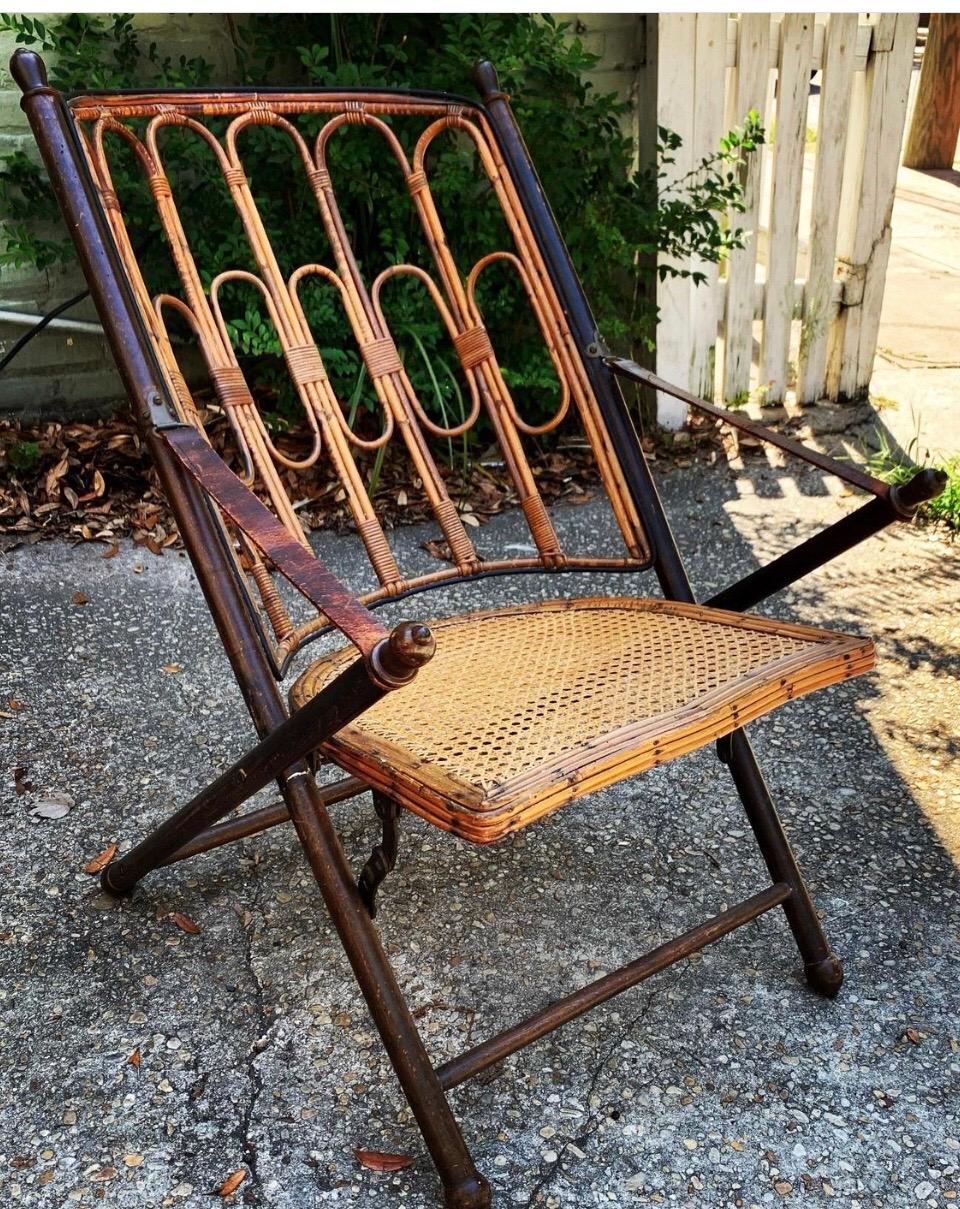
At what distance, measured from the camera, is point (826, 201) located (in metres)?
3.68

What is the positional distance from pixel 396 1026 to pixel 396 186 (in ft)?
7.80

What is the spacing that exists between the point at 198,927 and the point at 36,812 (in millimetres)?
478

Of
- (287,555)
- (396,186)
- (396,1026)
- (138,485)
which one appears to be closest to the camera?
(287,555)

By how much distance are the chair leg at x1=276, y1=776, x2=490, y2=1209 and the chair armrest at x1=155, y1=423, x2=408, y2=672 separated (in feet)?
1.12

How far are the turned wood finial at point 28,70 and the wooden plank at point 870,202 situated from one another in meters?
2.67

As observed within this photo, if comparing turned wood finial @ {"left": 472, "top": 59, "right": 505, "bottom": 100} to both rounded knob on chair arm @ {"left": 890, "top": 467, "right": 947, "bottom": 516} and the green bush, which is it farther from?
the green bush

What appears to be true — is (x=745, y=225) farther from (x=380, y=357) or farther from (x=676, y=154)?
(x=380, y=357)

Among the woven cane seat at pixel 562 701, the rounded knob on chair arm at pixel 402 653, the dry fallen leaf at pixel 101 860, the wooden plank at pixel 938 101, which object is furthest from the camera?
the wooden plank at pixel 938 101

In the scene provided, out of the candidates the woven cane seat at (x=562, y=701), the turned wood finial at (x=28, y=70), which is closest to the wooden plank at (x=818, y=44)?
the woven cane seat at (x=562, y=701)

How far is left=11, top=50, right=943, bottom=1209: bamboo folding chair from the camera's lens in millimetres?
1374

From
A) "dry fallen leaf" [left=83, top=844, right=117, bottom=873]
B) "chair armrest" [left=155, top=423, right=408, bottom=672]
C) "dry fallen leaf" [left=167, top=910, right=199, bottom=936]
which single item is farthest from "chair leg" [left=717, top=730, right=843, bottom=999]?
"dry fallen leaf" [left=83, top=844, right=117, bottom=873]

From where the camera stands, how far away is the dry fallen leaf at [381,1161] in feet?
5.08

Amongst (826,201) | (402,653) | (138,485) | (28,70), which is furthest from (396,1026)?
(826,201)

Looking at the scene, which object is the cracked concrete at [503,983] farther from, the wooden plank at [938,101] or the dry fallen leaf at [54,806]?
the wooden plank at [938,101]
